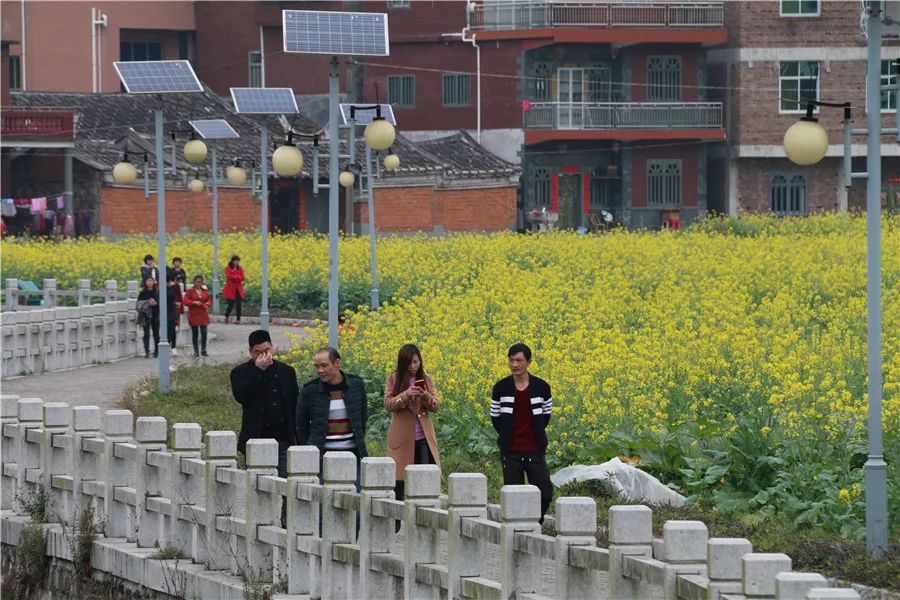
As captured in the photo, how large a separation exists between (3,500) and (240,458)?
261 cm

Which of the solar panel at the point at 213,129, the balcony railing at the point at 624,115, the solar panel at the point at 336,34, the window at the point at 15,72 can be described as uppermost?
the window at the point at 15,72

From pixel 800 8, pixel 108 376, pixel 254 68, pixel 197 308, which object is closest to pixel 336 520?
pixel 108 376

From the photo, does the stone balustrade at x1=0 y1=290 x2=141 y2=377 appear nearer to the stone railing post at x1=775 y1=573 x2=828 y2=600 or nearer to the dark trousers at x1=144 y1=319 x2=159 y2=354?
the dark trousers at x1=144 y1=319 x2=159 y2=354

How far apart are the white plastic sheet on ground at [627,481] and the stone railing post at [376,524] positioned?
475cm

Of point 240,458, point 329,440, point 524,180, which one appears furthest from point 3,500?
point 524,180

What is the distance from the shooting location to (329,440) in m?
15.2

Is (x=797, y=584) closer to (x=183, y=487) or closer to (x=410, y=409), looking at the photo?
(x=410, y=409)

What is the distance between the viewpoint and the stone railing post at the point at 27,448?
19.0 m

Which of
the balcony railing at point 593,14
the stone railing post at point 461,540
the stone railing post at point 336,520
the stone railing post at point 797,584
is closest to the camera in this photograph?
the stone railing post at point 797,584

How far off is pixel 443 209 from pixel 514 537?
51.0 meters

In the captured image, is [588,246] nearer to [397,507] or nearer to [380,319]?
[380,319]

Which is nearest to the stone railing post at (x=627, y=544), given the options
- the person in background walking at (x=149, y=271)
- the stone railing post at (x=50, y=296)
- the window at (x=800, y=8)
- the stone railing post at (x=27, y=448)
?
the stone railing post at (x=27, y=448)

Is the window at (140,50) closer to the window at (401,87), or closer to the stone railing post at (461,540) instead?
the window at (401,87)

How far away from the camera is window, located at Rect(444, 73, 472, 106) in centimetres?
6456
